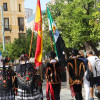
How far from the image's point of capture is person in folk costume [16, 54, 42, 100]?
24.8 ft

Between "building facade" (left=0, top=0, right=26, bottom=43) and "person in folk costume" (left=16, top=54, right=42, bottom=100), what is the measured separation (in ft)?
143

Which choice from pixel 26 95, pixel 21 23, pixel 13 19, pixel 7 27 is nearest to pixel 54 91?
pixel 26 95

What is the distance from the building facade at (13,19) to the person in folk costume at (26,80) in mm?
43579

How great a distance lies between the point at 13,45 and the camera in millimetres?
38656

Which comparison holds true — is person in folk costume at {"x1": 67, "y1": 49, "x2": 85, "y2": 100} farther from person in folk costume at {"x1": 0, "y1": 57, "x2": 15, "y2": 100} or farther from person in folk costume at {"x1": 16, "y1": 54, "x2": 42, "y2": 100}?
person in folk costume at {"x1": 0, "y1": 57, "x2": 15, "y2": 100}

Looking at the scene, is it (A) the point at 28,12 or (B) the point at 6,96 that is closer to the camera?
(B) the point at 6,96

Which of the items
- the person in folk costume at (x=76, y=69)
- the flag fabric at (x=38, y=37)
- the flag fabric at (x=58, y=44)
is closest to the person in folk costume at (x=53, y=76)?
the flag fabric at (x=58, y=44)

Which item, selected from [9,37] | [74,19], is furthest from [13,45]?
[74,19]

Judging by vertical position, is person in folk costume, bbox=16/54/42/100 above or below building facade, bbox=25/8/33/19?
below

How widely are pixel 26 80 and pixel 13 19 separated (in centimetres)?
4452

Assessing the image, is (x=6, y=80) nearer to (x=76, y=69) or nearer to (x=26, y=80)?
(x=26, y=80)

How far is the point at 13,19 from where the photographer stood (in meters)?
51.3

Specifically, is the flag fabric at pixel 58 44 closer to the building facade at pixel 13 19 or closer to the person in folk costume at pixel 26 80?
the person in folk costume at pixel 26 80

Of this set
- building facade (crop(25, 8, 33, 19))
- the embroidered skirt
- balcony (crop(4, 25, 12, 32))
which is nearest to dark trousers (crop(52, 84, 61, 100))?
the embroidered skirt
